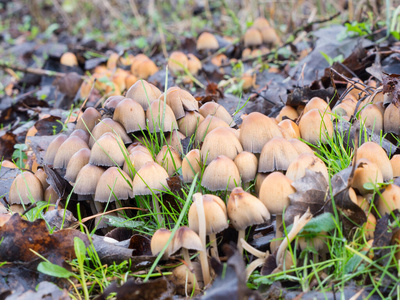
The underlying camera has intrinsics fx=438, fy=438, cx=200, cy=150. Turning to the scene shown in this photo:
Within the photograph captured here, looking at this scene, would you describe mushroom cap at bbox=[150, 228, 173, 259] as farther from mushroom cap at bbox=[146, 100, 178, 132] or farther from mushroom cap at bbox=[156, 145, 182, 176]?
mushroom cap at bbox=[146, 100, 178, 132]

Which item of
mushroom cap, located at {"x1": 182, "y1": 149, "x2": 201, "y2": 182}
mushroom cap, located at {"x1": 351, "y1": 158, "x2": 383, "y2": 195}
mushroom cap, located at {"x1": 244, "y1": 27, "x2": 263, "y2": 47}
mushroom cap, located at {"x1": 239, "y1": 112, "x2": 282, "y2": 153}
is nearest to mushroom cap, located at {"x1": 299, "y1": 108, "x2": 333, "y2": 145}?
→ mushroom cap, located at {"x1": 239, "y1": 112, "x2": 282, "y2": 153}

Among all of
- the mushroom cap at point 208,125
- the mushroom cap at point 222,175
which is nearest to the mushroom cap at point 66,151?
the mushroom cap at point 208,125

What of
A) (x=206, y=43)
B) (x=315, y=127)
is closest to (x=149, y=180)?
(x=315, y=127)

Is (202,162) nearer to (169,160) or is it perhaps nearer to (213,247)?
(169,160)

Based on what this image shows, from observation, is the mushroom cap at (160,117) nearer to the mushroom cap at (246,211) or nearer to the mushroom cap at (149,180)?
the mushroom cap at (149,180)

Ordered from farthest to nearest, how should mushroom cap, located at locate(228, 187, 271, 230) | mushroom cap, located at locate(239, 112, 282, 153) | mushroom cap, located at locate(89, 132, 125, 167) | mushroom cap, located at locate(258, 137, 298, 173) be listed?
mushroom cap, located at locate(89, 132, 125, 167)
mushroom cap, located at locate(239, 112, 282, 153)
mushroom cap, located at locate(258, 137, 298, 173)
mushroom cap, located at locate(228, 187, 271, 230)

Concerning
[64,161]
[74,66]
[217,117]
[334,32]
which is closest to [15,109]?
[74,66]
